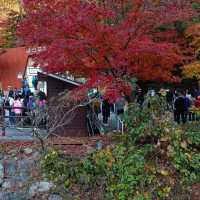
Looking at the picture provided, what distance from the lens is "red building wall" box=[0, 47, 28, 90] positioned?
116 feet

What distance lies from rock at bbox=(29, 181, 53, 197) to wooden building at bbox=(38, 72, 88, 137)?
3282 millimetres

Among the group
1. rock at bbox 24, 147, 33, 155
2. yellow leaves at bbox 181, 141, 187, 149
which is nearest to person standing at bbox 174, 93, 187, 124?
yellow leaves at bbox 181, 141, 187, 149

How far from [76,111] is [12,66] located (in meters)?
20.5

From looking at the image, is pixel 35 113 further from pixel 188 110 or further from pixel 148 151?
pixel 188 110

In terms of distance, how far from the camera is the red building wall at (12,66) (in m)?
35.3

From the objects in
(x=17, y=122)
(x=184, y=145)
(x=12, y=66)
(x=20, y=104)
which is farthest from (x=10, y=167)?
(x=12, y=66)

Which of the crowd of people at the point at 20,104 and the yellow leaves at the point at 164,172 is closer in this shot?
the yellow leaves at the point at 164,172

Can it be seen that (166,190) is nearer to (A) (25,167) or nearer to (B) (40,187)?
(B) (40,187)

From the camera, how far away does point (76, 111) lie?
16.7 meters

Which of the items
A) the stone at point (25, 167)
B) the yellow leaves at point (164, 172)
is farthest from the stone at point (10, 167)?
the yellow leaves at point (164, 172)

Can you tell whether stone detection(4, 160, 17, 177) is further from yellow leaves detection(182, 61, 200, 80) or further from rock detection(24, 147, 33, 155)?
yellow leaves detection(182, 61, 200, 80)

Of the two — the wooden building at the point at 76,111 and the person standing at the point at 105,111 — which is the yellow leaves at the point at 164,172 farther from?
the person standing at the point at 105,111

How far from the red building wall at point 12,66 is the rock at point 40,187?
887 inches

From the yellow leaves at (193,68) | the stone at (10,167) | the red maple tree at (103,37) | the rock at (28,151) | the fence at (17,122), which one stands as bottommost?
the stone at (10,167)
